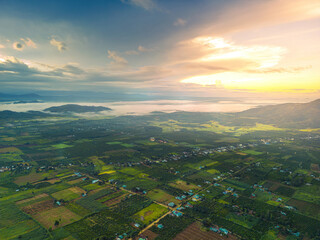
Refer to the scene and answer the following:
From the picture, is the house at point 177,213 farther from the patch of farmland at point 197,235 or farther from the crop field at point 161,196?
the crop field at point 161,196

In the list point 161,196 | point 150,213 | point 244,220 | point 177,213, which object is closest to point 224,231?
point 244,220

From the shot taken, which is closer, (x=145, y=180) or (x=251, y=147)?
(x=145, y=180)

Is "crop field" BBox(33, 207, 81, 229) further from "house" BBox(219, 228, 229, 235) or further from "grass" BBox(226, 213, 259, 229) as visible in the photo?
"grass" BBox(226, 213, 259, 229)

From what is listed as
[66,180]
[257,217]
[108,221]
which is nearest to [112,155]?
[66,180]

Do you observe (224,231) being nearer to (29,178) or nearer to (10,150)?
(29,178)

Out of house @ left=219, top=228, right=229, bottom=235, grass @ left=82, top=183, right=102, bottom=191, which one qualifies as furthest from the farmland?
house @ left=219, top=228, right=229, bottom=235

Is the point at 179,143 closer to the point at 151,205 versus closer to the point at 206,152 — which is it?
the point at 206,152
